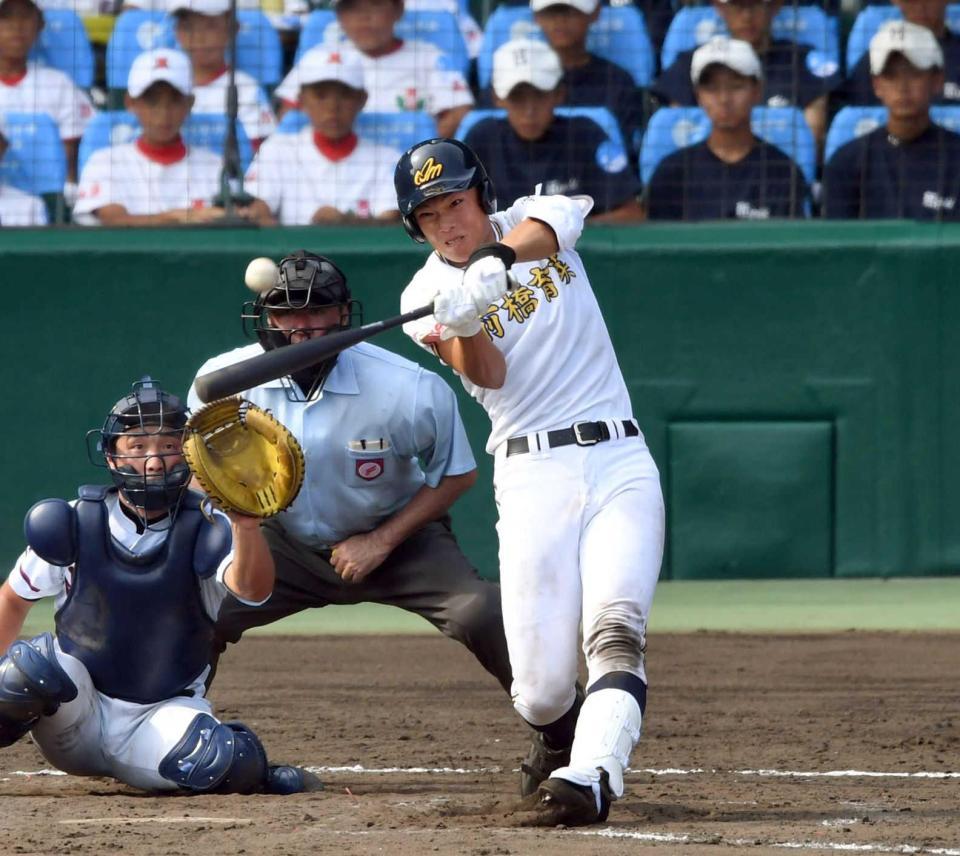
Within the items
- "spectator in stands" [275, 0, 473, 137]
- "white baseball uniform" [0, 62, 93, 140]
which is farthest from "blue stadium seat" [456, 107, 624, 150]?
"white baseball uniform" [0, 62, 93, 140]

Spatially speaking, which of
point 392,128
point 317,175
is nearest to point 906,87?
point 392,128

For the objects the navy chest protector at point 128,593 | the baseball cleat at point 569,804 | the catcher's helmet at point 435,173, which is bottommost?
the baseball cleat at point 569,804

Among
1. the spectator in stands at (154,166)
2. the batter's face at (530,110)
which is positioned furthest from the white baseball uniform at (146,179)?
the batter's face at (530,110)

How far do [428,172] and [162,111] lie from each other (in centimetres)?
491

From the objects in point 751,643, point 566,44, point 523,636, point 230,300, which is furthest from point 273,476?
point 566,44

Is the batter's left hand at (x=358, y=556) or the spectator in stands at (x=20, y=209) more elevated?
the spectator in stands at (x=20, y=209)

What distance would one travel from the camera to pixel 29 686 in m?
4.24

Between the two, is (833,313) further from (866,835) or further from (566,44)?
(866,835)

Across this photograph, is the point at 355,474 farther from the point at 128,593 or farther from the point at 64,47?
the point at 64,47

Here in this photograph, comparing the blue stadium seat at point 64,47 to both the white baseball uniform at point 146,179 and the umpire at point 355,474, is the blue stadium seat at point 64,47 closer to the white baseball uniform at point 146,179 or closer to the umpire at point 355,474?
the white baseball uniform at point 146,179

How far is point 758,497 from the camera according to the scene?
8.47 m

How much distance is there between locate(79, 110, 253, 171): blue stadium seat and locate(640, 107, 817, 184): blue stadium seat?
2.06m

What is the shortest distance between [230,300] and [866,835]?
5.52 metres

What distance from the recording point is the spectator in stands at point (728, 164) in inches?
332
